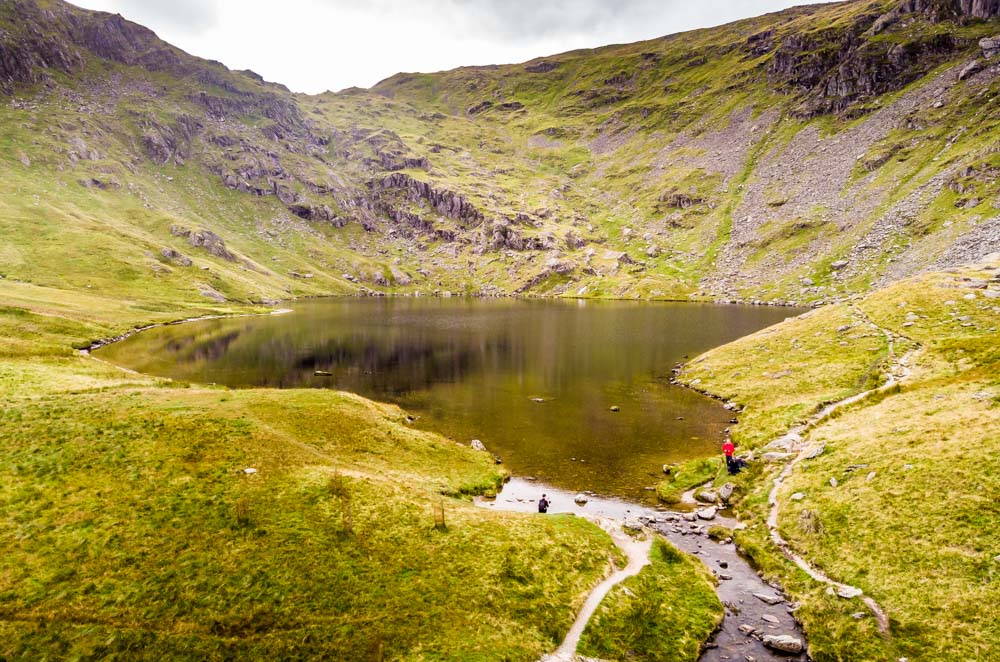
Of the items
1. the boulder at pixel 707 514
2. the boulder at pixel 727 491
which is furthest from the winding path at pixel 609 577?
the boulder at pixel 727 491

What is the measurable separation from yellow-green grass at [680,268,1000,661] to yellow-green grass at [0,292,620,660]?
10.8 meters

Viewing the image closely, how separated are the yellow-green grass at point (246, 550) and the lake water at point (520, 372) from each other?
12753 millimetres

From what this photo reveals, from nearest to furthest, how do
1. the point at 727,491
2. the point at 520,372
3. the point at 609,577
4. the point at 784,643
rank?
the point at 784,643, the point at 609,577, the point at 727,491, the point at 520,372

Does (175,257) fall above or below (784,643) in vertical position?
above

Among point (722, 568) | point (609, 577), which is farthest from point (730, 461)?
point (609, 577)

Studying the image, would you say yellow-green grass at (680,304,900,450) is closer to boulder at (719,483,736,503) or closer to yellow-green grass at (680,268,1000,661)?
yellow-green grass at (680,268,1000,661)

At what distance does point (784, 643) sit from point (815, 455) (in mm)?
18289

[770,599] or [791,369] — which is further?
[791,369]

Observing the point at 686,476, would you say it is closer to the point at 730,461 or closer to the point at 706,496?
the point at 706,496

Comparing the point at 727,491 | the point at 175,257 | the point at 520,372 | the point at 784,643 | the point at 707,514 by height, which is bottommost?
the point at 707,514

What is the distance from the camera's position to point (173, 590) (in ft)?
59.6

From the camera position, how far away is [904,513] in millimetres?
23969

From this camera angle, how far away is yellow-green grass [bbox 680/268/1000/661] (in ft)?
61.8

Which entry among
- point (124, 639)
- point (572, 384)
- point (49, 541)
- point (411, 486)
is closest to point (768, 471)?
point (411, 486)
